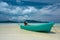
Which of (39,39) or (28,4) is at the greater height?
(28,4)

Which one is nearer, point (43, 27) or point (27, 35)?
point (27, 35)

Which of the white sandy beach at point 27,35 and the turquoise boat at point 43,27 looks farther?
the turquoise boat at point 43,27

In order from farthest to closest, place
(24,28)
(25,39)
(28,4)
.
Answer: (28,4)
(24,28)
(25,39)

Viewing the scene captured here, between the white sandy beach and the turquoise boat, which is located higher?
the turquoise boat

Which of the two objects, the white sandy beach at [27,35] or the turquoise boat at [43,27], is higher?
the turquoise boat at [43,27]

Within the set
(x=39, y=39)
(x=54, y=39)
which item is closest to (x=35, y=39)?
(x=39, y=39)

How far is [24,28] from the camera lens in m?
7.93

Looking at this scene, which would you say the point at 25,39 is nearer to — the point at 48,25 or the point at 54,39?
the point at 54,39

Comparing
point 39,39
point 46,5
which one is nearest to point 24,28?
point 39,39

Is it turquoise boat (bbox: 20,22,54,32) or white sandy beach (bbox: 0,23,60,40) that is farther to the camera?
turquoise boat (bbox: 20,22,54,32)

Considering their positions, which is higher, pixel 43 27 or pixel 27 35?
pixel 43 27

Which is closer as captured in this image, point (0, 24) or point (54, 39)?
point (54, 39)

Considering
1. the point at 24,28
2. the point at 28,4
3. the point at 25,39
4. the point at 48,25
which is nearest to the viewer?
the point at 25,39

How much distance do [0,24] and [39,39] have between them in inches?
235
